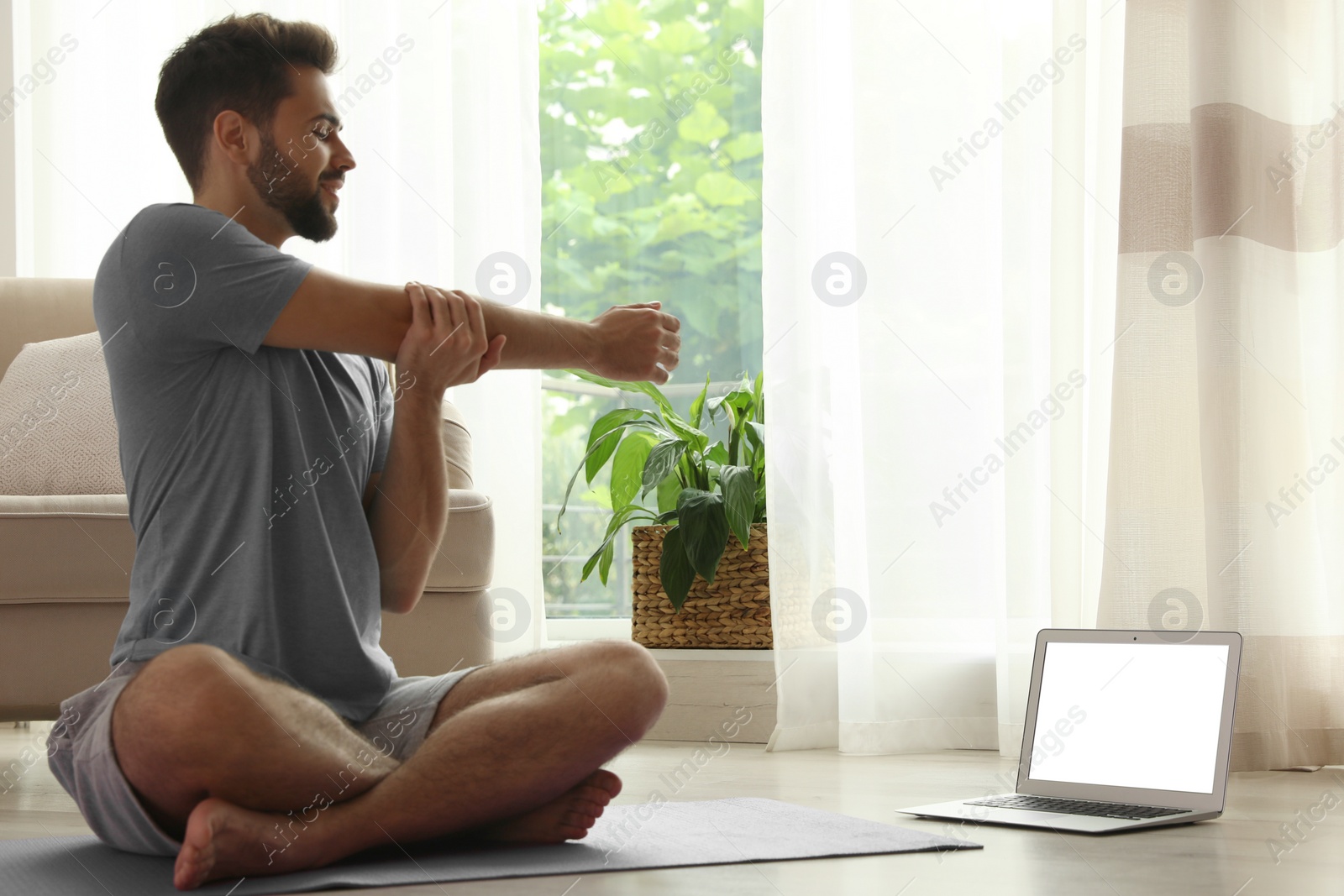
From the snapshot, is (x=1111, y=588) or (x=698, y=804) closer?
(x=698, y=804)

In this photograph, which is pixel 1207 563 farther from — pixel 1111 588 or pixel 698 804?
pixel 698 804

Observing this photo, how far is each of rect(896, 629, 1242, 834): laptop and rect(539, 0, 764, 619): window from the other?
1.48 m

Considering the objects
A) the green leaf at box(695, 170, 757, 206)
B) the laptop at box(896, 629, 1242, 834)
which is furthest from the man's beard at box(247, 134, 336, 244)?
the green leaf at box(695, 170, 757, 206)

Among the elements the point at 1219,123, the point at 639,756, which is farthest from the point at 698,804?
the point at 1219,123

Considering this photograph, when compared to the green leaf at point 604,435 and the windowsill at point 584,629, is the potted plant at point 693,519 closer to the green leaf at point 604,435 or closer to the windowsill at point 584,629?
the green leaf at point 604,435

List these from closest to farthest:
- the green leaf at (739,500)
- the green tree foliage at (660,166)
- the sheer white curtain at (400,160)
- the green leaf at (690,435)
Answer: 1. the green leaf at (739,500)
2. the green leaf at (690,435)
3. the sheer white curtain at (400,160)
4. the green tree foliage at (660,166)

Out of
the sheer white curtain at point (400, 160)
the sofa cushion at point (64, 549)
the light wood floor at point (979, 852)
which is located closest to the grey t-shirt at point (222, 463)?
the light wood floor at point (979, 852)

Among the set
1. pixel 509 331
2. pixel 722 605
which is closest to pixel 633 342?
pixel 509 331

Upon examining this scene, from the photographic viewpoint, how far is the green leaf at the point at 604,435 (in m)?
2.50

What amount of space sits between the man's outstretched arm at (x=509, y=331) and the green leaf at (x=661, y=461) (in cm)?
102

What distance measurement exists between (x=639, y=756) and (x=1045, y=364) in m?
0.94

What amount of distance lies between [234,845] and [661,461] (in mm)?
1438

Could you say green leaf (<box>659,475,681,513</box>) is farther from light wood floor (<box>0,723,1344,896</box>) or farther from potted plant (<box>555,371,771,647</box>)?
light wood floor (<box>0,723,1344,896</box>)

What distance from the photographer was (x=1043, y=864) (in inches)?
45.0
